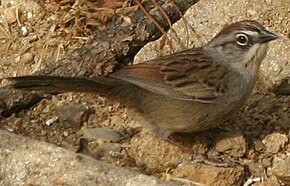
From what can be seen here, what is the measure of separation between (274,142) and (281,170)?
313mm

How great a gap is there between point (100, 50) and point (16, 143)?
4.47 feet

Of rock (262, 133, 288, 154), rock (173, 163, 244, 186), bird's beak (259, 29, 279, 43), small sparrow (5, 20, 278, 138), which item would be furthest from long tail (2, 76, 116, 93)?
rock (262, 133, 288, 154)

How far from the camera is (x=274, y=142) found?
6.18 meters

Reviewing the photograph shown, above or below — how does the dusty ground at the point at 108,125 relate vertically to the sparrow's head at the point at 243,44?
below

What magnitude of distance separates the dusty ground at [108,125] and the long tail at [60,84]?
41 centimetres

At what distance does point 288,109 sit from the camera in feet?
21.3

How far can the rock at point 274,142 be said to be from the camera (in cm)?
616

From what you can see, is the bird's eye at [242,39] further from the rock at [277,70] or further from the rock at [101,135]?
the rock at [101,135]

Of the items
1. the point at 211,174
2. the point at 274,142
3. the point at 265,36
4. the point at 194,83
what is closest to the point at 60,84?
the point at 194,83

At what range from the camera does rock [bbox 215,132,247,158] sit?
6090 mm

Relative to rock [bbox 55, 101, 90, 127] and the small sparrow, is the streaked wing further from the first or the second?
rock [bbox 55, 101, 90, 127]

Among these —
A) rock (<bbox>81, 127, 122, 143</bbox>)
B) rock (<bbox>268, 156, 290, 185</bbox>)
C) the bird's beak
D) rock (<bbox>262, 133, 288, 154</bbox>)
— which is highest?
the bird's beak

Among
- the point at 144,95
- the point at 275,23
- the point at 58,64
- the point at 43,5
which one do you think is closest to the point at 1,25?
the point at 43,5

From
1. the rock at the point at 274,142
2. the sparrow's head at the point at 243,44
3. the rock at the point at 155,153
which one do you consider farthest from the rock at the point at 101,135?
the rock at the point at 274,142
